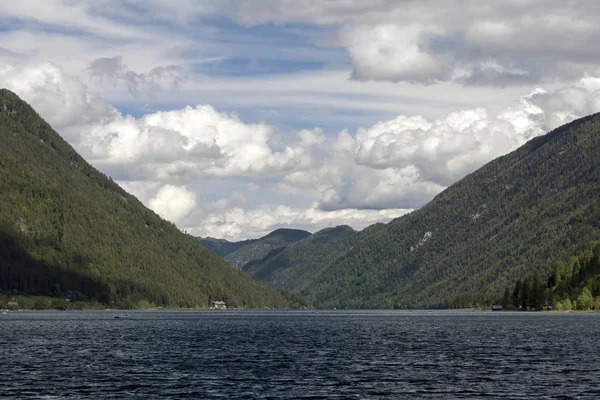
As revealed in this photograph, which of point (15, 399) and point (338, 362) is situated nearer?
point (15, 399)

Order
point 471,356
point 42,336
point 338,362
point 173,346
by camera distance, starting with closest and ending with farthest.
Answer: point 338,362
point 471,356
point 173,346
point 42,336

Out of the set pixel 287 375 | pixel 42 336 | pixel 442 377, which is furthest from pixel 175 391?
pixel 42 336

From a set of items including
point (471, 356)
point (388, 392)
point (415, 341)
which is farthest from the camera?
point (415, 341)

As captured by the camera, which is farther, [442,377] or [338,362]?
[338,362]

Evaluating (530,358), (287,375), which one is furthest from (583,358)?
(287,375)

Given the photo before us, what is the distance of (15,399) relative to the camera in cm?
7875

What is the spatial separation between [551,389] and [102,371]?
53376 millimetres

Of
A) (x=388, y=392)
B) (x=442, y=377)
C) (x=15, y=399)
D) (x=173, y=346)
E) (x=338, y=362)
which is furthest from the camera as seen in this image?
(x=173, y=346)

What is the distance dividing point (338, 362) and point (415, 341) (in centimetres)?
5358

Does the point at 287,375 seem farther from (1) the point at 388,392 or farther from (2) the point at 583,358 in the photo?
(2) the point at 583,358

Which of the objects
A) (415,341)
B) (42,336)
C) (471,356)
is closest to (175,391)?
(471,356)

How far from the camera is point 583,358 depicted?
121 m

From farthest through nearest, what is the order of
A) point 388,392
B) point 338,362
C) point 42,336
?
point 42,336, point 338,362, point 388,392

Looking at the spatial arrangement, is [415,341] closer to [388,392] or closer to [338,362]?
[338,362]
